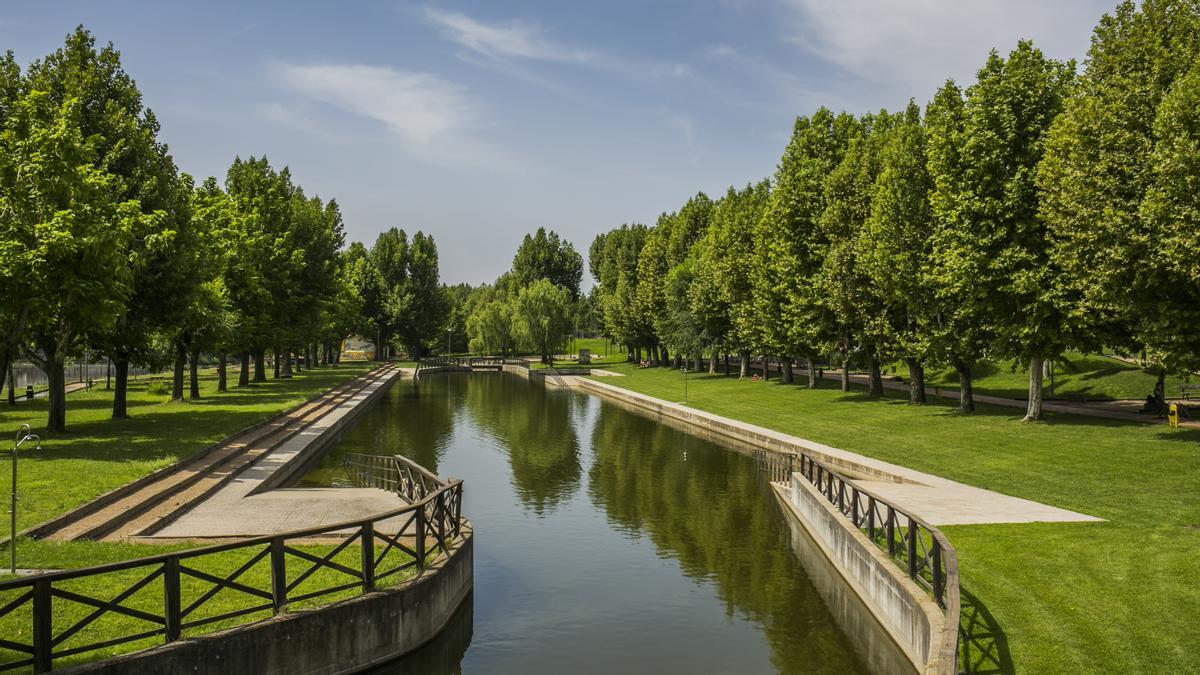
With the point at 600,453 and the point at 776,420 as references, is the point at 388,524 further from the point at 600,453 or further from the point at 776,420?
the point at 776,420

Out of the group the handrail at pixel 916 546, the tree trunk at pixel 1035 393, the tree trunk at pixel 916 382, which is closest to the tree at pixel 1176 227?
the tree trunk at pixel 1035 393

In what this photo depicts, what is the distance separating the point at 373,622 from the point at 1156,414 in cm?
3543

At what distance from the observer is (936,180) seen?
39156mm

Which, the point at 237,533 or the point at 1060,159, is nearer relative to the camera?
the point at 237,533

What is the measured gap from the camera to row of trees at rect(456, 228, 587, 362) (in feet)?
382

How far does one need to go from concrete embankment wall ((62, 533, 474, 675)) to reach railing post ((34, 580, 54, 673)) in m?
0.39

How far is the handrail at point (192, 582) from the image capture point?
34.2 ft

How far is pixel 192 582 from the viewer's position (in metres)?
14.5

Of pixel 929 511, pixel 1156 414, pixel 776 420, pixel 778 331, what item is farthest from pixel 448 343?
pixel 929 511

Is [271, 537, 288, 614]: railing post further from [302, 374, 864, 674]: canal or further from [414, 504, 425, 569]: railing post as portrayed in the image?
[414, 504, 425, 569]: railing post

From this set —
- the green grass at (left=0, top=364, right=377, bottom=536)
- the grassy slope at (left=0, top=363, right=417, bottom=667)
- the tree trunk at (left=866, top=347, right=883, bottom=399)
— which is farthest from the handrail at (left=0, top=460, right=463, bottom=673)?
the tree trunk at (left=866, top=347, right=883, bottom=399)

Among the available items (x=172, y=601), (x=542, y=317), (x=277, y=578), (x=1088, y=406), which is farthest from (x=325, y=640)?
(x=542, y=317)

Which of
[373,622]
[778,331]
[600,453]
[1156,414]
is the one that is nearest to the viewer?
[373,622]

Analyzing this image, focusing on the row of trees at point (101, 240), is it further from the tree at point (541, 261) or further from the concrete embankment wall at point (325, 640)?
the tree at point (541, 261)
